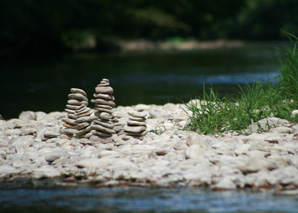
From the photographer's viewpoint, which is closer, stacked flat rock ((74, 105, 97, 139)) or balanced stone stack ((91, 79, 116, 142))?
balanced stone stack ((91, 79, 116, 142))

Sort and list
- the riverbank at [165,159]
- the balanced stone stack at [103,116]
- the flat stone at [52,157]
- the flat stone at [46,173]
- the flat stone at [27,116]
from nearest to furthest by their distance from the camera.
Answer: the riverbank at [165,159] < the flat stone at [46,173] < the flat stone at [52,157] < the balanced stone stack at [103,116] < the flat stone at [27,116]

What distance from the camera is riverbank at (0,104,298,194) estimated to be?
4004mm

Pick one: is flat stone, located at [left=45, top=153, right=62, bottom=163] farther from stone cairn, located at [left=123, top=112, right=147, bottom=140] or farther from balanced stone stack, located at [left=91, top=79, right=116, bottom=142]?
stone cairn, located at [left=123, top=112, right=147, bottom=140]

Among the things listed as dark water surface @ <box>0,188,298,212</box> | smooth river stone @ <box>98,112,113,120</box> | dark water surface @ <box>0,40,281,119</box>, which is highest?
dark water surface @ <box>0,40,281,119</box>

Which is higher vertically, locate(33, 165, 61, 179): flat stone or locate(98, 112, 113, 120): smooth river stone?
locate(98, 112, 113, 120): smooth river stone

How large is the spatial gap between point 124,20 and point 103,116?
30080 mm

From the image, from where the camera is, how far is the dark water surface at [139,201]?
11.2 feet

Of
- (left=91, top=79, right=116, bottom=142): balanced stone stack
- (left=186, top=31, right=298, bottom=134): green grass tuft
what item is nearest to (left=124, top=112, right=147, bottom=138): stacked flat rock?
(left=91, top=79, right=116, bottom=142): balanced stone stack

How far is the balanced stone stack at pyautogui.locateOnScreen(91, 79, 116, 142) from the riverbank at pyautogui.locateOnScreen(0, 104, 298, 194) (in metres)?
0.12

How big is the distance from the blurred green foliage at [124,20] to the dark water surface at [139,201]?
2078 cm

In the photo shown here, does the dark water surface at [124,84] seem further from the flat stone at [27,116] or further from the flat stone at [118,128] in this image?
the flat stone at [118,128]

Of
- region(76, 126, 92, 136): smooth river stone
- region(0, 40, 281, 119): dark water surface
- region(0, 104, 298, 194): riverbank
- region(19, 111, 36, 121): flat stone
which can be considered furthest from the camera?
region(0, 40, 281, 119): dark water surface

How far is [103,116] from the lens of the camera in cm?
534

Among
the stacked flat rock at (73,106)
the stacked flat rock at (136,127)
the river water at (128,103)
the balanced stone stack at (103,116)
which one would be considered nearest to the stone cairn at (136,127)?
the stacked flat rock at (136,127)
